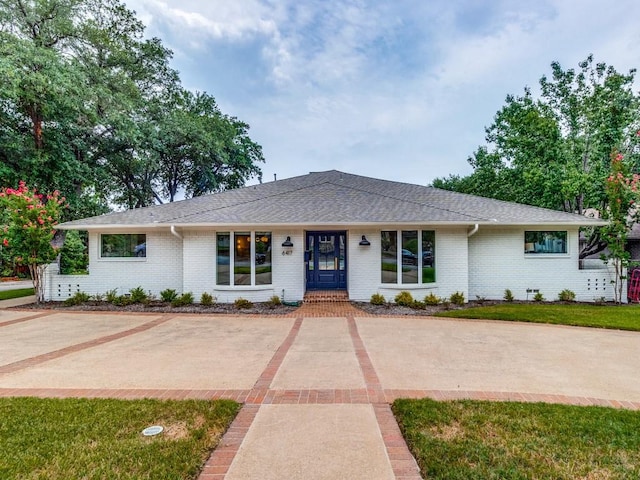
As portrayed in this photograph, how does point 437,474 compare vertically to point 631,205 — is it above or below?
below

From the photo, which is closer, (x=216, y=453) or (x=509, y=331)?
A: (x=216, y=453)

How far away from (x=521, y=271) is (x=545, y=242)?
1438 millimetres

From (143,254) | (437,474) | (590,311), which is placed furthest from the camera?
(143,254)

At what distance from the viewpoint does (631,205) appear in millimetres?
10953

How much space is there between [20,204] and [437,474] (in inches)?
524

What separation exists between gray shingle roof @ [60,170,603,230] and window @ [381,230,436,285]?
681mm

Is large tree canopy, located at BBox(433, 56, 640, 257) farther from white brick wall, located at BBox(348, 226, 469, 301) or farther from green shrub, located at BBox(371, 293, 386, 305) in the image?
green shrub, located at BBox(371, 293, 386, 305)

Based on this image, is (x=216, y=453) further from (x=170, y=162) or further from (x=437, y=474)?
(x=170, y=162)

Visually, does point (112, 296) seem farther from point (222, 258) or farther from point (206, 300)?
point (222, 258)

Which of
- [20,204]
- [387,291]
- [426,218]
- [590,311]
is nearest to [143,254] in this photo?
[20,204]

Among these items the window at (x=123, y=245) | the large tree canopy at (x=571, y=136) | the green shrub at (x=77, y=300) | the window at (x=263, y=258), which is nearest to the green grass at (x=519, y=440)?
the window at (x=263, y=258)

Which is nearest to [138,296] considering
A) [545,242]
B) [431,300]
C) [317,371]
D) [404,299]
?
[317,371]

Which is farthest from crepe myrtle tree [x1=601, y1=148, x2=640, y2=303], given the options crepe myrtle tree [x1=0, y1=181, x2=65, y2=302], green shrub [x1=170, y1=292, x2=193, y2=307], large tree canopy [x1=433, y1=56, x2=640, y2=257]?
crepe myrtle tree [x1=0, y1=181, x2=65, y2=302]

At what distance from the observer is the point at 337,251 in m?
11.9
